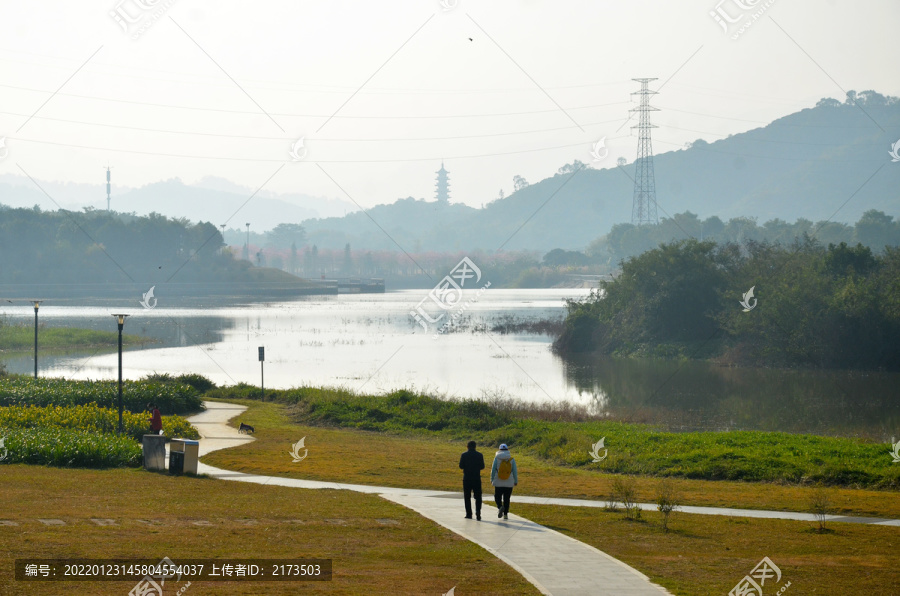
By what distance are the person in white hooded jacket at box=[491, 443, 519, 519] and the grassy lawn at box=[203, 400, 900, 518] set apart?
13.5ft

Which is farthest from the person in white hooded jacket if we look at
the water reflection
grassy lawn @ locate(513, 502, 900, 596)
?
the water reflection

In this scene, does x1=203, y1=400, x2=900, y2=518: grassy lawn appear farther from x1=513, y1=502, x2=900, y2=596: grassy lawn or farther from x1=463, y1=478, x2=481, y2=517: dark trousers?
x1=463, y1=478, x2=481, y2=517: dark trousers

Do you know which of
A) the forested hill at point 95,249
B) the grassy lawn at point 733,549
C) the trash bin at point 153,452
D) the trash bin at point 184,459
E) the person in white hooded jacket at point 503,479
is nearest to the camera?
the grassy lawn at point 733,549

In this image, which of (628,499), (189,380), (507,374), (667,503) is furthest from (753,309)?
(667,503)

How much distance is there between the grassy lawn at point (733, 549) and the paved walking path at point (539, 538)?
0.49 meters

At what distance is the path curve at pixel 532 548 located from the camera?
12.4 m

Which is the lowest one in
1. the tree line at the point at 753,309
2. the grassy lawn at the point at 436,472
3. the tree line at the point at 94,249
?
the grassy lawn at the point at 436,472

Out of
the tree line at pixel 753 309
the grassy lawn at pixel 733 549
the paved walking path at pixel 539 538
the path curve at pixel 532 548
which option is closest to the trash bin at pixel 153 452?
the paved walking path at pixel 539 538

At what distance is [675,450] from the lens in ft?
92.3

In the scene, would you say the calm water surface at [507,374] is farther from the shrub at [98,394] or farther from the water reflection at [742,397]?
the shrub at [98,394]

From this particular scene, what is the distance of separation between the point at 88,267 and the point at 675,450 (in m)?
160

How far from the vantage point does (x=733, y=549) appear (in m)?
15.3

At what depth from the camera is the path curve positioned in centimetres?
1245

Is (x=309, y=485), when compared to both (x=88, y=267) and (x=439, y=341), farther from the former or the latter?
(x=88, y=267)
